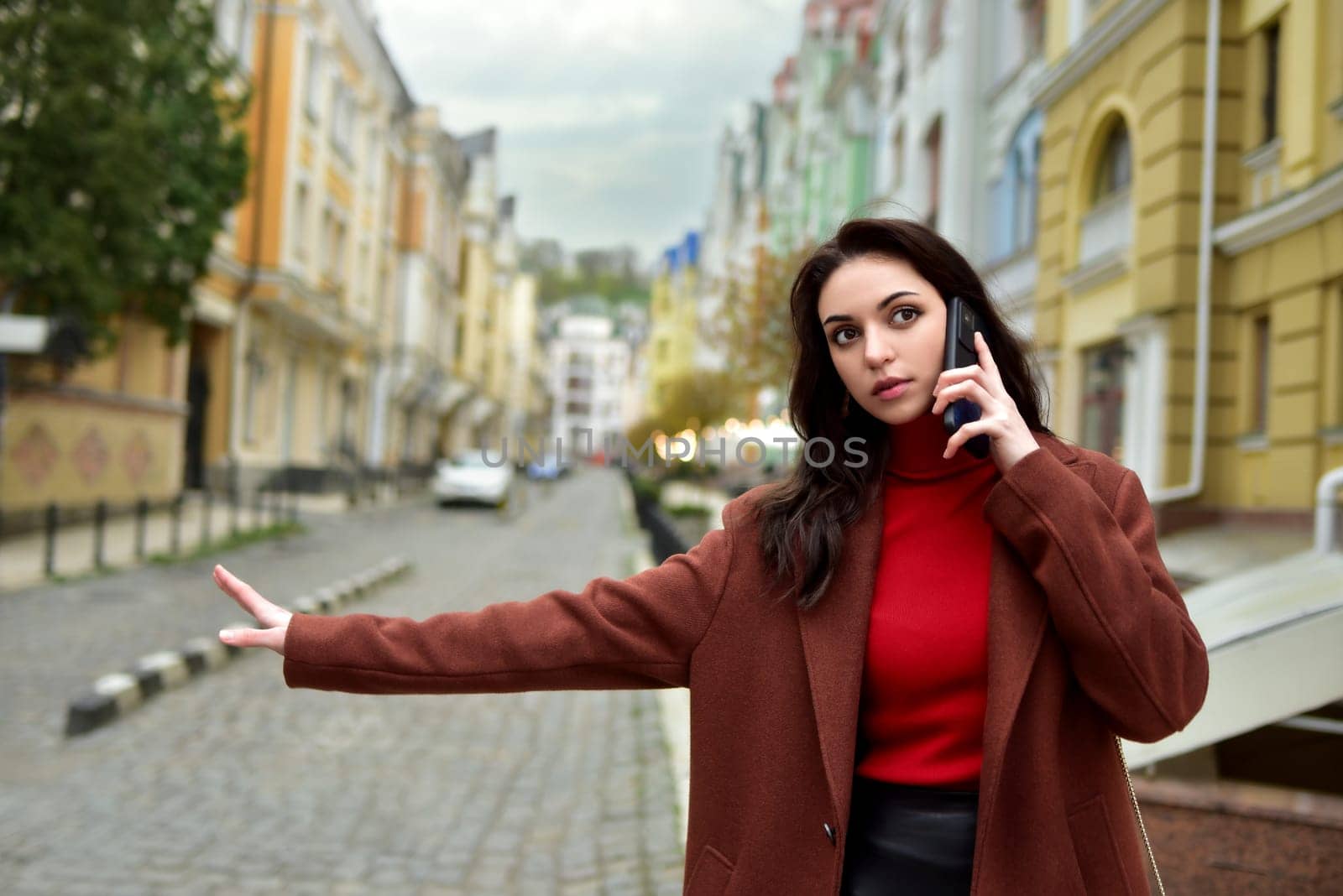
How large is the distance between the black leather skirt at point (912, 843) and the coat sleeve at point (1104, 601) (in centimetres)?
28

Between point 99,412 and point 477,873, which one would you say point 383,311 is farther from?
point 477,873

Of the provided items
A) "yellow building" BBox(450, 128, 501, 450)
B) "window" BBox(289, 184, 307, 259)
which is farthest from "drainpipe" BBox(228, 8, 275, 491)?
"yellow building" BBox(450, 128, 501, 450)

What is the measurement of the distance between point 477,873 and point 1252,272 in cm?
857

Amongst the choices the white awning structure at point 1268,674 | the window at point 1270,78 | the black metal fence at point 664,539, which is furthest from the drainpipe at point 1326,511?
the black metal fence at point 664,539

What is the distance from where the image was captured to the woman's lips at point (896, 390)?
1846 millimetres

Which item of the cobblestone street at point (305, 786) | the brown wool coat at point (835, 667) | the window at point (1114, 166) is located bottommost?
the cobblestone street at point (305, 786)

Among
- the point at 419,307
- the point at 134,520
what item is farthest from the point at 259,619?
the point at 419,307

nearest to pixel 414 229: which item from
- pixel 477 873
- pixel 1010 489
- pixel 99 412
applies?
pixel 99 412

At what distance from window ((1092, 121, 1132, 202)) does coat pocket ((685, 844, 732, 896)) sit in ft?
39.6

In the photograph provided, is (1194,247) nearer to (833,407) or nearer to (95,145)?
(833,407)

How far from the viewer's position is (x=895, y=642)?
6.02ft

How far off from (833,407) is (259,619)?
1077 millimetres

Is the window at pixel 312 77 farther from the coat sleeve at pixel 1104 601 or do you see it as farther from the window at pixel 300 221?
the coat sleeve at pixel 1104 601

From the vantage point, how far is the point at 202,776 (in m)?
5.91
